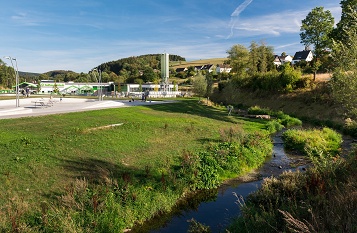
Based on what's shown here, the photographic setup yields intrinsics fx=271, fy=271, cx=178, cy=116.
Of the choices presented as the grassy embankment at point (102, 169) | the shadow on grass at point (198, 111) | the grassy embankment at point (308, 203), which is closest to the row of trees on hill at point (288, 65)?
the shadow on grass at point (198, 111)

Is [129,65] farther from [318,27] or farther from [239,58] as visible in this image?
[318,27]

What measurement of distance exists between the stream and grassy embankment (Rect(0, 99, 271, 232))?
48 cm

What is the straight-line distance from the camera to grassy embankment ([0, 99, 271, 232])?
9320 millimetres

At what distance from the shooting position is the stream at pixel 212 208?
10109 mm

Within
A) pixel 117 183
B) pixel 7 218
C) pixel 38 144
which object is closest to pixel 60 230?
pixel 7 218

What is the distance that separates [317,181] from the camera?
10.0 metres

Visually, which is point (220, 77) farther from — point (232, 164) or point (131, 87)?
point (232, 164)

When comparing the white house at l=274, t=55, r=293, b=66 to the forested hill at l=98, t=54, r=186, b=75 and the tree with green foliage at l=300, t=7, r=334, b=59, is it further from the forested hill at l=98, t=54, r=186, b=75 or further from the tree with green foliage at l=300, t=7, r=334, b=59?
the forested hill at l=98, t=54, r=186, b=75

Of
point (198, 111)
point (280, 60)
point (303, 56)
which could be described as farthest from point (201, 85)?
point (280, 60)

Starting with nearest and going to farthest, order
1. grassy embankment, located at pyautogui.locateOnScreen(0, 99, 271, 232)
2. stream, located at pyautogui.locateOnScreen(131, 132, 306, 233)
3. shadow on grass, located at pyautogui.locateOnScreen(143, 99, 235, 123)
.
Result: grassy embankment, located at pyautogui.locateOnScreen(0, 99, 271, 232) → stream, located at pyautogui.locateOnScreen(131, 132, 306, 233) → shadow on grass, located at pyautogui.locateOnScreen(143, 99, 235, 123)

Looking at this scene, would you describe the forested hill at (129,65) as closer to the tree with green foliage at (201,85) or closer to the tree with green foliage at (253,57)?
the tree with green foliage at (253,57)

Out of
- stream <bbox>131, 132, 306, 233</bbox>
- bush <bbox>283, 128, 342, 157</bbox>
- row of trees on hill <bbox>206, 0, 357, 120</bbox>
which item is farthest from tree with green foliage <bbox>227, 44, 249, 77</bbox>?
stream <bbox>131, 132, 306, 233</bbox>

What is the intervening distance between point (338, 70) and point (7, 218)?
18.6m

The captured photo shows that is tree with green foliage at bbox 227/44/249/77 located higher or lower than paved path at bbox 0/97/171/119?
higher
